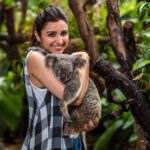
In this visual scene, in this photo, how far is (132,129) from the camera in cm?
591

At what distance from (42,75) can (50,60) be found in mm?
97

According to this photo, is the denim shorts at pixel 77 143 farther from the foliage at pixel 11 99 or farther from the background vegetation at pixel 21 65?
the foliage at pixel 11 99

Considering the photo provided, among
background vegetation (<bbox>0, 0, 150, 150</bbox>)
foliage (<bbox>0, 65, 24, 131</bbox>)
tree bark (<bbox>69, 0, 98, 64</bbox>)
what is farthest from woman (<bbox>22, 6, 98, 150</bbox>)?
foliage (<bbox>0, 65, 24, 131</bbox>)

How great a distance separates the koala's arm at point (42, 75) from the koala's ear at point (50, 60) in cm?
2

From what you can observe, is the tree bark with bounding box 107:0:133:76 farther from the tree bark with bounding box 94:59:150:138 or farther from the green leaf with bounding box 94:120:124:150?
the green leaf with bounding box 94:120:124:150

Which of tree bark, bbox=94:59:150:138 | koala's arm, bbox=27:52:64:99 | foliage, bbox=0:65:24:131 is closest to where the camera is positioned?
koala's arm, bbox=27:52:64:99

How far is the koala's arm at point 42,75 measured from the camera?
7.95ft

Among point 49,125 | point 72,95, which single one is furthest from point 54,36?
point 49,125

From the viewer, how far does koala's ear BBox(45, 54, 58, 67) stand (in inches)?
97.2

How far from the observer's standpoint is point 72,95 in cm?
242

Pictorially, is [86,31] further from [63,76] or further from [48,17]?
[63,76]

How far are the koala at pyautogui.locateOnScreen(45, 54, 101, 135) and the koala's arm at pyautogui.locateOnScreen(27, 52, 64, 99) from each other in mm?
29

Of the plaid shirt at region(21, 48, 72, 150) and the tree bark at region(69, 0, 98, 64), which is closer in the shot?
the plaid shirt at region(21, 48, 72, 150)

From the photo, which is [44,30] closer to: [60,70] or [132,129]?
[60,70]
